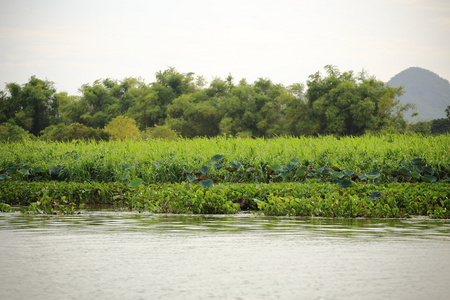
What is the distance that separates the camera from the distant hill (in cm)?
15412

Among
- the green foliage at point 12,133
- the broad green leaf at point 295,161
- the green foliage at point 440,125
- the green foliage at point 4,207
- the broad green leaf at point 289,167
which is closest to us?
the green foliage at point 4,207

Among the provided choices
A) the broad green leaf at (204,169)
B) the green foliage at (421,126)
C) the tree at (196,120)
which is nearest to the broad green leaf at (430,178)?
the broad green leaf at (204,169)

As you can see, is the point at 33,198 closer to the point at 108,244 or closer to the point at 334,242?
the point at 108,244

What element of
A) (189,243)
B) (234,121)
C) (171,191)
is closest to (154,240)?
(189,243)

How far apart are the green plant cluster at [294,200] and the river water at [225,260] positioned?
906 mm

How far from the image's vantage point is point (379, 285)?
346 centimetres

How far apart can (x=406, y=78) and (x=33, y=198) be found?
169 metres

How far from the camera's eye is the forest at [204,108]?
4928cm

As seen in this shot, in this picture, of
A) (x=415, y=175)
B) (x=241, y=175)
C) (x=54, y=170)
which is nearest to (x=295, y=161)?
(x=241, y=175)

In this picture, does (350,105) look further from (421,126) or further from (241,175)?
(241,175)

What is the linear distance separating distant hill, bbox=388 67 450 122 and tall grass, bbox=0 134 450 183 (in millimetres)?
145543

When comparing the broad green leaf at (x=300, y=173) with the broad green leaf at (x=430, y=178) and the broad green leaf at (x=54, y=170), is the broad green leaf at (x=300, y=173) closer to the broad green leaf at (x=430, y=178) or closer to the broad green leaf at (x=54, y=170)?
A: the broad green leaf at (x=430, y=178)

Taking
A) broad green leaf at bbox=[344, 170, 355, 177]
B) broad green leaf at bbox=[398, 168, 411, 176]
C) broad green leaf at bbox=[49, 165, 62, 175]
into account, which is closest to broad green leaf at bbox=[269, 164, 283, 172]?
broad green leaf at bbox=[344, 170, 355, 177]

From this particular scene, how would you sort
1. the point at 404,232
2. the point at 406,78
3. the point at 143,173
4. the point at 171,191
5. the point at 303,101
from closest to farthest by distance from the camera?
the point at 404,232
the point at 171,191
the point at 143,173
the point at 303,101
the point at 406,78
